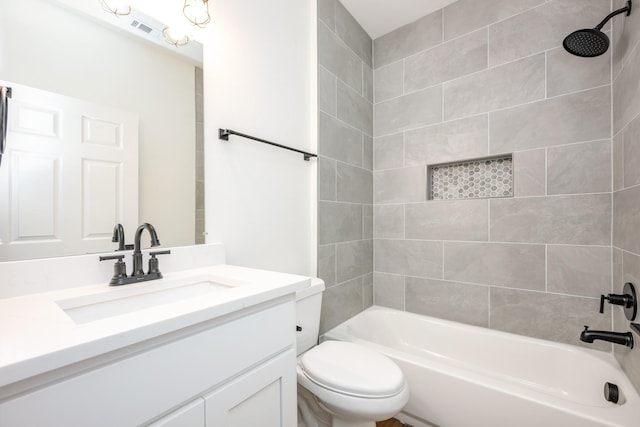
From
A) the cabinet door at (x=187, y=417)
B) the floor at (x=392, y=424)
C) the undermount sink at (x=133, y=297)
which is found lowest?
the floor at (x=392, y=424)

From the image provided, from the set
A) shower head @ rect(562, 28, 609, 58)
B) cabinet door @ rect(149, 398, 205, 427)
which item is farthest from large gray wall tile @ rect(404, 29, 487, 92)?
cabinet door @ rect(149, 398, 205, 427)

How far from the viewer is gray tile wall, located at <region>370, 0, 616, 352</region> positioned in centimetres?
152

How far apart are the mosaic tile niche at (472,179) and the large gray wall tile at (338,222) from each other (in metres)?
0.59

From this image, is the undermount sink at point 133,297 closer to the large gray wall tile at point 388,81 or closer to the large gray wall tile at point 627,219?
the large gray wall tile at point 627,219

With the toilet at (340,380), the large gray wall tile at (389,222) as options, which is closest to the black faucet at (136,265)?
the toilet at (340,380)

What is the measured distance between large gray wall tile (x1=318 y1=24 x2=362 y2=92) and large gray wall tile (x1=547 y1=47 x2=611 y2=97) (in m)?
1.18

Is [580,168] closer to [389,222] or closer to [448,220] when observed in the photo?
[448,220]

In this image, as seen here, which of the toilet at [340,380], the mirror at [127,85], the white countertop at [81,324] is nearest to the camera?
the white countertop at [81,324]

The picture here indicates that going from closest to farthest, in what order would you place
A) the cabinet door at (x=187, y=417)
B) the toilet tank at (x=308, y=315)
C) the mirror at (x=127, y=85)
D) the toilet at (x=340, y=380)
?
the cabinet door at (x=187, y=417) < the mirror at (x=127, y=85) < the toilet at (x=340, y=380) < the toilet tank at (x=308, y=315)

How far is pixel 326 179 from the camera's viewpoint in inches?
71.2

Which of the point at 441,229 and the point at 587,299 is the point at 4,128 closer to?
the point at 441,229

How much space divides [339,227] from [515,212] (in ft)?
3.60

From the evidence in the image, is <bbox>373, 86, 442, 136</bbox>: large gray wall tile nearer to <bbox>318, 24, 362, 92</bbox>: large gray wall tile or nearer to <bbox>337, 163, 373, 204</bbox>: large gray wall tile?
<bbox>318, 24, 362, 92</bbox>: large gray wall tile

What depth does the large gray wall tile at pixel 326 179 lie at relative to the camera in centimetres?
177
